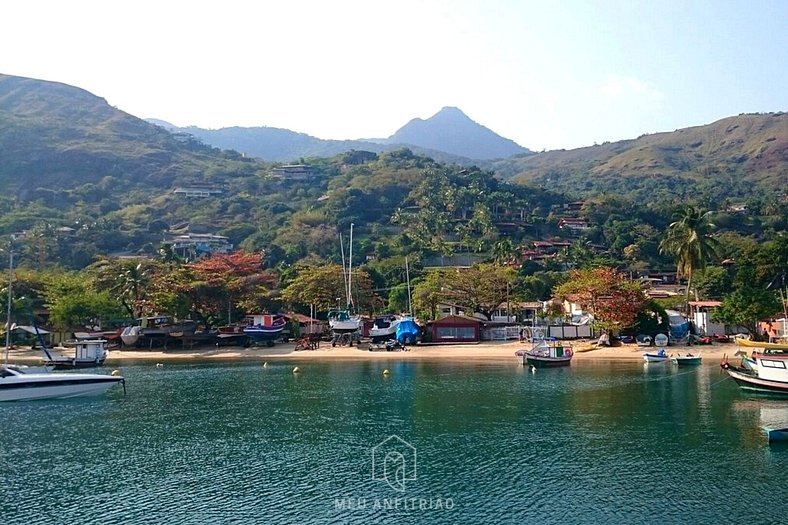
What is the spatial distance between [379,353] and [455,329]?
10720 mm

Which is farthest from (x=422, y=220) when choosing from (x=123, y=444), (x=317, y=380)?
(x=123, y=444)

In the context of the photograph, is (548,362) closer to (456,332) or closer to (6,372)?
(456,332)

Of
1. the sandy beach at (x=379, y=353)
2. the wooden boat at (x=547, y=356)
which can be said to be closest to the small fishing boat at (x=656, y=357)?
the sandy beach at (x=379, y=353)

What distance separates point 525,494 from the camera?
24.8m

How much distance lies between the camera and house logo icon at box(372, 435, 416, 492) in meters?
27.0

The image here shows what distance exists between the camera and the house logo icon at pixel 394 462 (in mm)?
27031

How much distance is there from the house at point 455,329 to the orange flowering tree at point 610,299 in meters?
13.3

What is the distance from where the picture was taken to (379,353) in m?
74.7

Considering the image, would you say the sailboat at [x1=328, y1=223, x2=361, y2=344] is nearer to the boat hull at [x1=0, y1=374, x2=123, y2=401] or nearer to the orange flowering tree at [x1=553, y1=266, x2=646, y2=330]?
the orange flowering tree at [x1=553, y1=266, x2=646, y2=330]

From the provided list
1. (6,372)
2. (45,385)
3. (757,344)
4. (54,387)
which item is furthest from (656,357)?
(6,372)

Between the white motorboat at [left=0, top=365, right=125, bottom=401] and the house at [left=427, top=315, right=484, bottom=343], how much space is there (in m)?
40.6

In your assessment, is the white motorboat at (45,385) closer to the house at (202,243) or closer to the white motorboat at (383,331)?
the white motorboat at (383,331)

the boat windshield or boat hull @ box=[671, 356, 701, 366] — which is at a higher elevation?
the boat windshield

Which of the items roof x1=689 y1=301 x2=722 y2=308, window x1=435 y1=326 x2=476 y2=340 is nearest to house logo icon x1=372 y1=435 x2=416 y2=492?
window x1=435 y1=326 x2=476 y2=340
